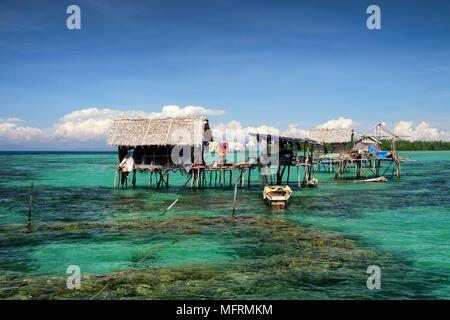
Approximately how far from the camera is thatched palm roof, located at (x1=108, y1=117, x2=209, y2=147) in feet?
80.6

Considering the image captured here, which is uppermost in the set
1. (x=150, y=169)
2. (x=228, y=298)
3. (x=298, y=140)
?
(x=298, y=140)

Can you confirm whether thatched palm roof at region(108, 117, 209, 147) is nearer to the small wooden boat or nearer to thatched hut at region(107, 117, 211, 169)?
thatched hut at region(107, 117, 211, 169)

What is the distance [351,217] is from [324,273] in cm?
804

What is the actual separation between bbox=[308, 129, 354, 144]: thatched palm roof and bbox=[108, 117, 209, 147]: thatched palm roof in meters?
19.5

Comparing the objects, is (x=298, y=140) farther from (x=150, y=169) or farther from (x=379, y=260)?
(x=379, y=260)

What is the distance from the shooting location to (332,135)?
41.3 m

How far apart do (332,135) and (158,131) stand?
23673mm

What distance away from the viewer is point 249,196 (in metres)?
23.6

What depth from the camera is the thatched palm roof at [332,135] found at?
40.5m

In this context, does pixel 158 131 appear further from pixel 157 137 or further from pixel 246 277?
pixel 246 277

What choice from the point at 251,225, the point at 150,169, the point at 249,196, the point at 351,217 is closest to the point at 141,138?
the point at 150,169

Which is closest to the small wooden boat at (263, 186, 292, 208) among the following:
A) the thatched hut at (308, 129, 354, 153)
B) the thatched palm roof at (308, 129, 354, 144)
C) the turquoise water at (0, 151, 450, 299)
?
the turquoise water at (0, 151, 450, 299)

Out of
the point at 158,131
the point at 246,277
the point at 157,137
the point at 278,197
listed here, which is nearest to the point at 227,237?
the point at 246,277
